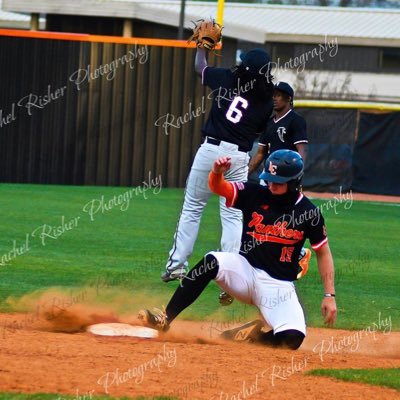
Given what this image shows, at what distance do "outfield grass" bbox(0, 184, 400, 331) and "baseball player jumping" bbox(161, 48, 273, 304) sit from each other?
52 cm

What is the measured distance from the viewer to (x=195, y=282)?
6809mm

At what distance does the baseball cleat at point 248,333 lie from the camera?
703 centimetres

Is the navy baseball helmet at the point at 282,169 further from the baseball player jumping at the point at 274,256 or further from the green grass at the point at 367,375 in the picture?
the green grass at the point at 367,375

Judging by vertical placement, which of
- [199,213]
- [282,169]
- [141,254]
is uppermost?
[282,169]

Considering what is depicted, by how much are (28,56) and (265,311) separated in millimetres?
13757

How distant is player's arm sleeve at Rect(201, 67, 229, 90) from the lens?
8469 mm

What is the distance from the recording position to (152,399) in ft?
16.4

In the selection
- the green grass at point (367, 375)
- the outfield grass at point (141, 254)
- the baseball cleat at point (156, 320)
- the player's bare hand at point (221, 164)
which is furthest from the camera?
the outfield grass at point (141, 254)

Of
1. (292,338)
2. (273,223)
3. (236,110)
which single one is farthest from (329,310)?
(236,110)

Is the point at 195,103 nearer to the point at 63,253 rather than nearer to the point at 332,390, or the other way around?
the point at 63,253

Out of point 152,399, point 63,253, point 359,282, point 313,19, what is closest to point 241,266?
point 152,399

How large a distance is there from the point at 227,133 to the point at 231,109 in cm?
20

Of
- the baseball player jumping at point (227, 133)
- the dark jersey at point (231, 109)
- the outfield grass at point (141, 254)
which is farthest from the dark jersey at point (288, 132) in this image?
the outfield grass at point (141, 254)

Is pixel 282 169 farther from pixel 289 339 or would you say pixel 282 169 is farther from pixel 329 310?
pixel 289 339
